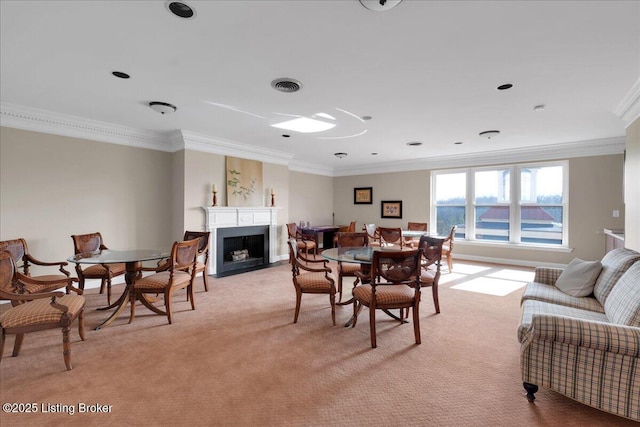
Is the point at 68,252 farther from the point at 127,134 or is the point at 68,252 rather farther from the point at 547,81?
the point at 547,81

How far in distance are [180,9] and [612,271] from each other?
4.05 metres

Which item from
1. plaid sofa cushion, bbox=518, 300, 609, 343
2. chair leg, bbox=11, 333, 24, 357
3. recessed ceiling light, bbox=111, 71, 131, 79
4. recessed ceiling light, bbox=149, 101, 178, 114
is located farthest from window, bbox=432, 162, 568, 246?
A: chair leg, bbox=11, 333, 24, 357

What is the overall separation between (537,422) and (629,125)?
13.1 ft

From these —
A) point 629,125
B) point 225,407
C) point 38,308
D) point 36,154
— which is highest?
point 629,125

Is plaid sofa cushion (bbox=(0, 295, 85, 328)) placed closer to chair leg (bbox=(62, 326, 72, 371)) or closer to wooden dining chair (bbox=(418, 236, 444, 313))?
chair leg (bbox=(62, 326, 72, 371))

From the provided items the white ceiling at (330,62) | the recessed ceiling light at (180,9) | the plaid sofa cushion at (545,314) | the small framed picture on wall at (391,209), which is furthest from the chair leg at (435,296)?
the small framed picture on wall at (391,209)

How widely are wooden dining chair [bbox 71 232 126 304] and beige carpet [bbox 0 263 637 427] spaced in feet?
1.36

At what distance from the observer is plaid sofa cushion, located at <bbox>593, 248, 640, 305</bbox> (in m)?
2.46

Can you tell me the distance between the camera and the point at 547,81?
2.87 metres

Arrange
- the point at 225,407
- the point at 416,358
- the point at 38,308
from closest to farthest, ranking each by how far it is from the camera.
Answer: the point at 225,407 < the point at 38,308 < the point at 416,358

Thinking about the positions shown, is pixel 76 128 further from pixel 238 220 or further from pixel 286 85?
pixel 286 85

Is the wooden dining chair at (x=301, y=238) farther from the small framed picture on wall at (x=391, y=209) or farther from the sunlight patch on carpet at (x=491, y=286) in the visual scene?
the sunlight patch on carpet at (x=491, y=286)

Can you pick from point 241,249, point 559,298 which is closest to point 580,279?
point 559,298

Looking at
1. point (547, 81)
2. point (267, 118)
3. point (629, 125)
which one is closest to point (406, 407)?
point (547, 81)
